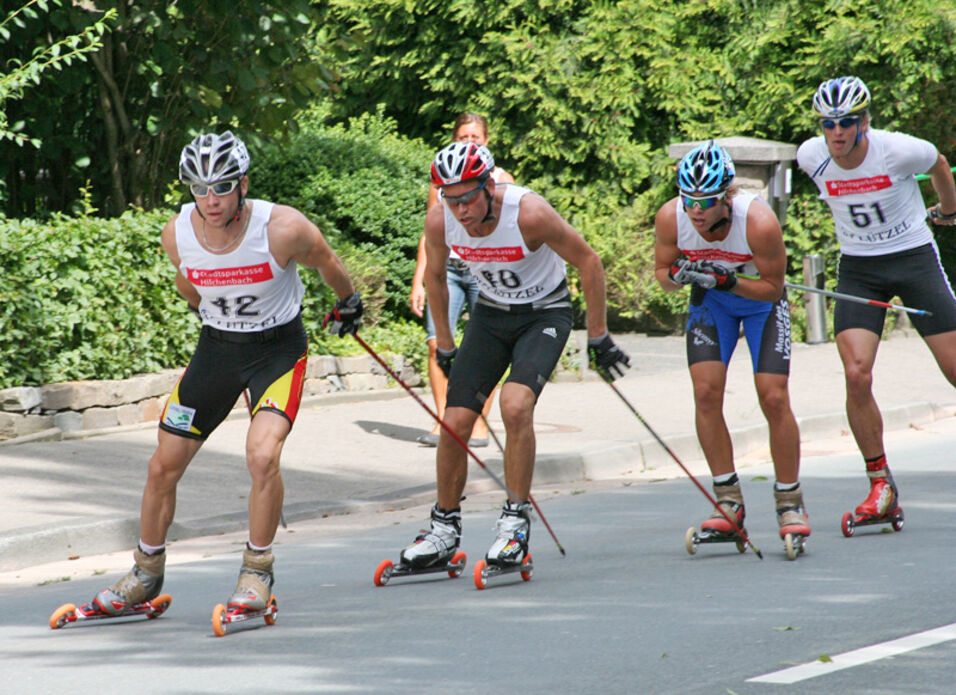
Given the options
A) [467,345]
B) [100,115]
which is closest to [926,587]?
[467,345]

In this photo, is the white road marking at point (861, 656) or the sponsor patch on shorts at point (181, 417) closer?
the white road marking at point (861, 656)

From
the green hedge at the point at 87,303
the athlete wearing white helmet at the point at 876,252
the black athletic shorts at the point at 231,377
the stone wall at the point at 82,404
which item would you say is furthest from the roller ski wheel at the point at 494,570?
the green hedge at the point at 87,303

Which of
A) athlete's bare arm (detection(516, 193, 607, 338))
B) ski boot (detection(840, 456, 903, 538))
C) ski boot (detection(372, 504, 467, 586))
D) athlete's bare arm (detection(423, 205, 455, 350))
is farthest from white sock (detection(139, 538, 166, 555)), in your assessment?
ski boot (detection(840, 456, 903, 538))

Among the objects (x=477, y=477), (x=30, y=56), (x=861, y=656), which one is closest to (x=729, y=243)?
(x=861, y=656)

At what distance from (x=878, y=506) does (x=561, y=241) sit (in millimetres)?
2298

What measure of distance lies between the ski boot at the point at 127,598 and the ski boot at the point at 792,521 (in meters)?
2.82

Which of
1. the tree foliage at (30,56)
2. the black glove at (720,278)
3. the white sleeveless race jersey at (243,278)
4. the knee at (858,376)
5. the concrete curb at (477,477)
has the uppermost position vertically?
the tree foliage at (30,56)

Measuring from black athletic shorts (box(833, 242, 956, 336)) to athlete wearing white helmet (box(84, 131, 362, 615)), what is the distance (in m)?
2.90

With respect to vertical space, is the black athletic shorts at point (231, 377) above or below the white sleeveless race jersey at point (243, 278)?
below

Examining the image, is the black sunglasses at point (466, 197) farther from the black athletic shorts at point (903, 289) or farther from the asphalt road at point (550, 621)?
the black athletic shorts at point (903, 289)

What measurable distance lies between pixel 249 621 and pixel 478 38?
44.7ft

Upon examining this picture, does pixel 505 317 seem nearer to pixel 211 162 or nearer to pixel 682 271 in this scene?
pixel 682 271

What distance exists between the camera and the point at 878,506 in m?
7.07

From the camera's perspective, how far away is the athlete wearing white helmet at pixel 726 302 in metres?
6.28
